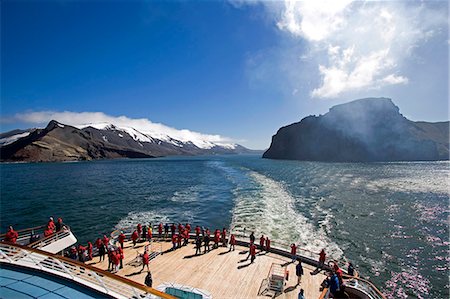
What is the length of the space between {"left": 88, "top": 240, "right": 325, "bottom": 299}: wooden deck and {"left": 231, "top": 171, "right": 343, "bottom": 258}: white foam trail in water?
389 inches

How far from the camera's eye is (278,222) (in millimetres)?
36500

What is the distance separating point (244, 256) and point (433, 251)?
25.9 meters

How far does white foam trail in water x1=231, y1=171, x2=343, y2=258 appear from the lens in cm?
2955

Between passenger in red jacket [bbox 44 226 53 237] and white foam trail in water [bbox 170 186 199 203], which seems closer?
passenger in red jacket [bbox 44 226 53 237]

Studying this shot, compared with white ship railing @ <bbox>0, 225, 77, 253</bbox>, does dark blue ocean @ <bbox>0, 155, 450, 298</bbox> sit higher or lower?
lower

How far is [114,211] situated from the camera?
45.0 meters

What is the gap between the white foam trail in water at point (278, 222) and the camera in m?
29.5

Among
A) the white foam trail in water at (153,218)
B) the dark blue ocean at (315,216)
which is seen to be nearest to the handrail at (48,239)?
the dark blue ocean at (315,216)

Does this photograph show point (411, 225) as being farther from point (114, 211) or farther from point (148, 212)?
point (114, 211)

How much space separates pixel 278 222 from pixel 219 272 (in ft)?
71.6

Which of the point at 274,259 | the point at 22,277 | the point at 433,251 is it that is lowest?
the point at 433,251

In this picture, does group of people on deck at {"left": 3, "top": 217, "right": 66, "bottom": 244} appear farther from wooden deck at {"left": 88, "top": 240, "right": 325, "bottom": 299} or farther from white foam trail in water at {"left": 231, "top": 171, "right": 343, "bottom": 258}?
white foam trail in water at {"left": 231, "top": 171, "right": 343, "bottom": 258}

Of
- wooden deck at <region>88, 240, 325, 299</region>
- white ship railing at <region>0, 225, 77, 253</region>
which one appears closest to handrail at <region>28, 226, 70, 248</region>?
white ship railing at <region>0, 225, 77, 253</region>

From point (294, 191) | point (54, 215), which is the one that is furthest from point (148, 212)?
point (294, 191)
